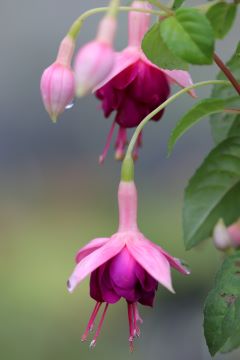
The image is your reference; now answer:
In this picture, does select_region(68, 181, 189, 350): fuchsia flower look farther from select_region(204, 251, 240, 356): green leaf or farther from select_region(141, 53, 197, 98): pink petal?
select_region(141, 53, 197, 98): pink petal

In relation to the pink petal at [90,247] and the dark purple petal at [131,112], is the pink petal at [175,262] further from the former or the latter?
the dark purple petal at [131,112]

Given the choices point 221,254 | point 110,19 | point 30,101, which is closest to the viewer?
point 110,19

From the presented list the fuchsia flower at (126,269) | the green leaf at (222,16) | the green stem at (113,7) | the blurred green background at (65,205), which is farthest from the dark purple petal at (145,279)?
the blurred green background at (65,205)

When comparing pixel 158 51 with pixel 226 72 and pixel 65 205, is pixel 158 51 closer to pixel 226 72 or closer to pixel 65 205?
pixel 226 72

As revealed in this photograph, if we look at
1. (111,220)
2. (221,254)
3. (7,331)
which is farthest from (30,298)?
(221,254)

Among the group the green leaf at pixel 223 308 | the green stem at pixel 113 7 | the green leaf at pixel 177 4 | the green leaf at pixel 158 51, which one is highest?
the green stem at pixel 113 7

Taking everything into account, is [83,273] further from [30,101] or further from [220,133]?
[30,101]
